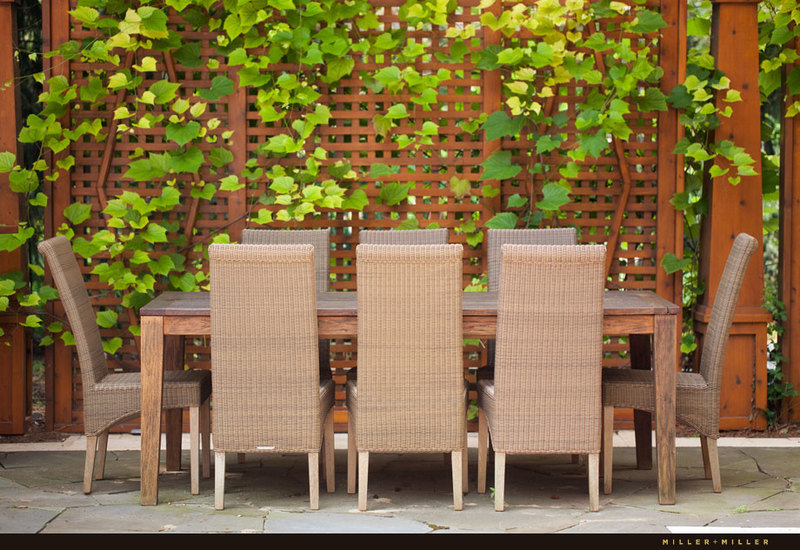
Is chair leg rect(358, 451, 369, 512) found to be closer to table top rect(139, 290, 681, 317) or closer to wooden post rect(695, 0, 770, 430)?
table top rect(139, 290, 681, 317)

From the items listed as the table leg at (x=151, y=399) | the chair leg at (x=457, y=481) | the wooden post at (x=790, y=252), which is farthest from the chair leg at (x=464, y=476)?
the wooden post at (x=790, y=252)

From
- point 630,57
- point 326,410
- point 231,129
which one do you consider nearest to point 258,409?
point 326,410

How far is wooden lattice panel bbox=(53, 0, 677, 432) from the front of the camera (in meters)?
4.93

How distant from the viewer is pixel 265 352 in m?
3.48

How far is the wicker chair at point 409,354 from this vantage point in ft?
11.2

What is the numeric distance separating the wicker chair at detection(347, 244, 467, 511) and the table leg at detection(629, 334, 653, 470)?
40.3 inches

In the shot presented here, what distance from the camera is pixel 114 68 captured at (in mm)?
4914

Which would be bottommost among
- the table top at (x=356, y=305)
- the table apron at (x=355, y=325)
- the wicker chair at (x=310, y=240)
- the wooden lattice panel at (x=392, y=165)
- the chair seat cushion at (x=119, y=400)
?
the chair seat cushion at (x=119, y=400)

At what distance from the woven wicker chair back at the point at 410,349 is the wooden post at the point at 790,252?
2.33 meters

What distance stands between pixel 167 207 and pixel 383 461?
1.67 meters

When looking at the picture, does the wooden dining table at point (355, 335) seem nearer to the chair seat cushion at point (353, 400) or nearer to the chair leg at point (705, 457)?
the chair seat cushion at point (353, 400)

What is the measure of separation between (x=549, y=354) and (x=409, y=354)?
498mm

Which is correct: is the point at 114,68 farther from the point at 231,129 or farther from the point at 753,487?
the point at 753,487

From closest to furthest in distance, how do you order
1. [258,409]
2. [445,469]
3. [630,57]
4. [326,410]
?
[258,409], [326,410], [445,469], [630,57]
